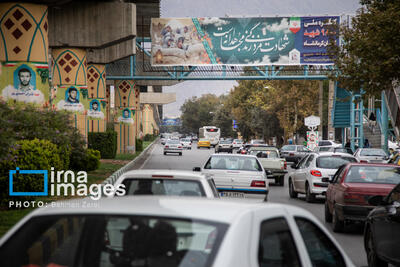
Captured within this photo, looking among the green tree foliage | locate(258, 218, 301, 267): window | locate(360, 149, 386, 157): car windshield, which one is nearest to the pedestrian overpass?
locate(360, 149, 386, 157): car windshield

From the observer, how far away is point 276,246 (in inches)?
170

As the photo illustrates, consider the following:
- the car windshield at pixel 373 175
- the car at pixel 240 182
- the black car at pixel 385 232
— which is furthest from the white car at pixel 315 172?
A: the black car at pixel 385 232

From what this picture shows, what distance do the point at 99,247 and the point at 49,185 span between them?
48.3 ft

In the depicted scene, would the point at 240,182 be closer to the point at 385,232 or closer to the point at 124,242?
the point at 385,232

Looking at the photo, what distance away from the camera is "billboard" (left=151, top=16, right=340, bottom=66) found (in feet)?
169

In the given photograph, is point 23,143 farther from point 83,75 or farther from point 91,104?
point 91,104

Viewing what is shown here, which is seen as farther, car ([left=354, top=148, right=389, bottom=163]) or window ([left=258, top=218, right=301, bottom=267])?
car ([left=354, top=148, right=389, bottom=163])

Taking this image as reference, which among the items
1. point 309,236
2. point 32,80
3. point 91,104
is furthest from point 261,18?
point 309,236

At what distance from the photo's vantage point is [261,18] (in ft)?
171

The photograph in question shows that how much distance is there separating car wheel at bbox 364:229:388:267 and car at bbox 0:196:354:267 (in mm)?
5240

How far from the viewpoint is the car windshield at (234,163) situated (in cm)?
1820

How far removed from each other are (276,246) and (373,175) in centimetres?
1014

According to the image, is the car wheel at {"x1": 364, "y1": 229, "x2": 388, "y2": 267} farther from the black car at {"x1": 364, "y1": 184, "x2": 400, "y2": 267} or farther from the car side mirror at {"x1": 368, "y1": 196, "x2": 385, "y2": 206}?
the car side mirror at {"x1": 368, "y1": 196, "x2": 385, "y2": 206}

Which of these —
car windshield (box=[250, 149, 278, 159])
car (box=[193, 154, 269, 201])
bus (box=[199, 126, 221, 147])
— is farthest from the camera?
bus (box=[199, 126, 221, 147])
